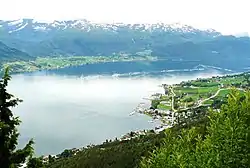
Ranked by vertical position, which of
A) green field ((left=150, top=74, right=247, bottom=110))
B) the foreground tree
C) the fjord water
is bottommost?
the fjord water

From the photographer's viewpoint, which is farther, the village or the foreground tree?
the village

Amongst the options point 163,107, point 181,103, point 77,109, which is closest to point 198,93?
point 181,103

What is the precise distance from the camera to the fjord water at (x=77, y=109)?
63.3m

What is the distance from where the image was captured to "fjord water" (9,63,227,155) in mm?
63312

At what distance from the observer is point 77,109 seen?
281 ft

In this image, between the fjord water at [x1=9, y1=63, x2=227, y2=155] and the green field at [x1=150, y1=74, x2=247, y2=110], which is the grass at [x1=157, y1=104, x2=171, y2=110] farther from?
the fjord water at [x1=9, y1=63, x2=227, y2=155]

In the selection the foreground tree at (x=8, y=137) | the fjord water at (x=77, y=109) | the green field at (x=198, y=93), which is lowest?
the fjord water at (x=77, y=109)

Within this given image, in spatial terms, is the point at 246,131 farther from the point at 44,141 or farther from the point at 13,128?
the point at 44,141

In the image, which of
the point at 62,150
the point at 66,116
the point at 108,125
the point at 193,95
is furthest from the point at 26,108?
the point at 193,95

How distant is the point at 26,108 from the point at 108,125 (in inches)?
872

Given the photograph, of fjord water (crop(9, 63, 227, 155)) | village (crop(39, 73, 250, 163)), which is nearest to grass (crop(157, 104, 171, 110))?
village (crop(39, 73, 250, 163))

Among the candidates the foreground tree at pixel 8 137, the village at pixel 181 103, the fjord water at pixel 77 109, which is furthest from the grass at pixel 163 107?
the foreground tree at pixel 8 137

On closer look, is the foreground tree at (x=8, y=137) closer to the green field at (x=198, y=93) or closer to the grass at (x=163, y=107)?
the green field at (x=198, y=93)

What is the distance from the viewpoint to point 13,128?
7.57m
